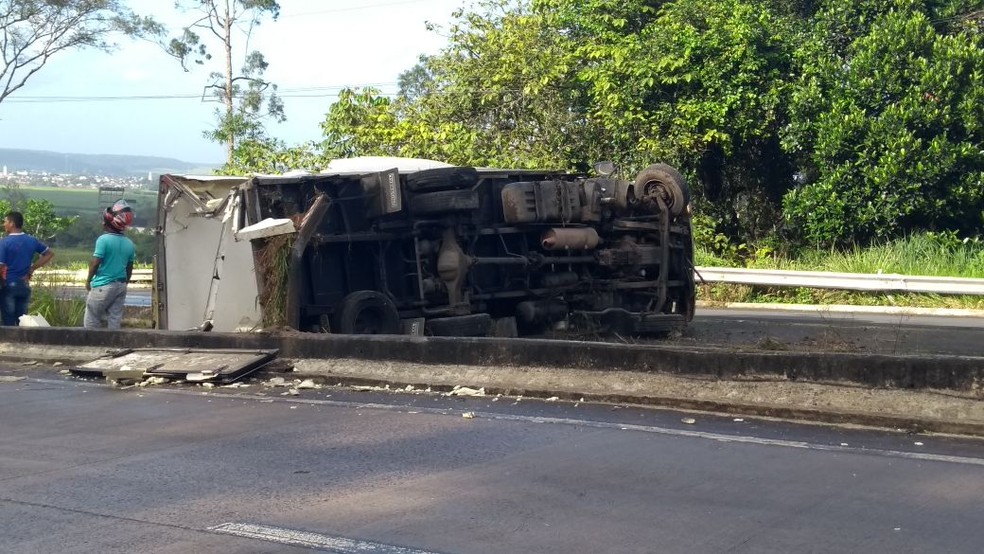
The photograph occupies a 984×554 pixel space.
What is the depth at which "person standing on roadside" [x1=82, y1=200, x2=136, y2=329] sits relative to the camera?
1301cm

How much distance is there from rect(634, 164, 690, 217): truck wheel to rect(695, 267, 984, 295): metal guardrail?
149 inches

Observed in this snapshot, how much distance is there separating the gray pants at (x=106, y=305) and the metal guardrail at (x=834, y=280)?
3.79m

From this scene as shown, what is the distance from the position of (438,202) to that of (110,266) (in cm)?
381

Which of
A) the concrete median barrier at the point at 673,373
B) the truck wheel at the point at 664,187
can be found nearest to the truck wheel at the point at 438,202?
the concrete median barrier at the point at 673,373

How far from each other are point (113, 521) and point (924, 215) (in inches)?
749

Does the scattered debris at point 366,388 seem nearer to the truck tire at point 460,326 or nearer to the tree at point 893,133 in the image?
the truck tire at point 460,326

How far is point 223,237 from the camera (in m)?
12.2

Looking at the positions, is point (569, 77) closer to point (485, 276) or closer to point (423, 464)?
point (485, 276)

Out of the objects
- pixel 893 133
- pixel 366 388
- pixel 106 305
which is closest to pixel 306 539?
pixel 366 388

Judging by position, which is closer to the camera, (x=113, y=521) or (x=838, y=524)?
(x=838, y=524)

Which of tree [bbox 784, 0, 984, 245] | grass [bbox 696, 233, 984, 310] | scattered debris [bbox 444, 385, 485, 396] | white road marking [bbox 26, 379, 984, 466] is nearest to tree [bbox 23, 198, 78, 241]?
grass [bbox 696, 233, 984, 310]

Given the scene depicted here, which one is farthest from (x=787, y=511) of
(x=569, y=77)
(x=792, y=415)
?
(x=569, y=77)

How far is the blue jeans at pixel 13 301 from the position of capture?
1422 centimetres

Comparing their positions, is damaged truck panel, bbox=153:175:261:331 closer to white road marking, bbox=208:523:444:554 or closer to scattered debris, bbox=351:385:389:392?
scattered debris, bbox=351:385:389:392
